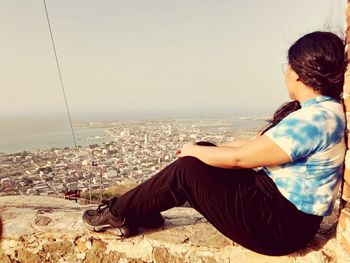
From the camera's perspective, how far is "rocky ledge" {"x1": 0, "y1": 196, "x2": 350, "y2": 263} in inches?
78.8

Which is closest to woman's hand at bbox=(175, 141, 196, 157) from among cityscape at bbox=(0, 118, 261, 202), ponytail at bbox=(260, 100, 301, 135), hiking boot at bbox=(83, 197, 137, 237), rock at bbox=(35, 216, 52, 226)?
ponytail at bbox=(260, 100, 301, 135)

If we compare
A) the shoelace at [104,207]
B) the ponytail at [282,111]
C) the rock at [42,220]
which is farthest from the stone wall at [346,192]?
the rock at [42,220]

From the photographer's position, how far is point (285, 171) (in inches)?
67.6

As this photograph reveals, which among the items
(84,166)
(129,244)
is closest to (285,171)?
(129,244)

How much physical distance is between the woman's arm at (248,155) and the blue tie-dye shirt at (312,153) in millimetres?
35

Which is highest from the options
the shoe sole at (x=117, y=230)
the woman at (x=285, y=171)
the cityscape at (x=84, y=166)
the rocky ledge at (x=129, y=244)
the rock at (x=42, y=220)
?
the woman at (x=285, y=171)

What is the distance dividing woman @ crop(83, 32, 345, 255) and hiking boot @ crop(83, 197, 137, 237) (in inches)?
14.4

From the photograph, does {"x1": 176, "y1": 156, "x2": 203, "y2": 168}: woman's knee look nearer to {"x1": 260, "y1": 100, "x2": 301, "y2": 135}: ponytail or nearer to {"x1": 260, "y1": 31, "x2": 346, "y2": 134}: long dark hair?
{"x1": 260, "y1": 100, "x2": 301, "y2": 135}: ponytail

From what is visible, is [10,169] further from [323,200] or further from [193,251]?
[323,200]

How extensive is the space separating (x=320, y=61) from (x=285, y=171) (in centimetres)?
57

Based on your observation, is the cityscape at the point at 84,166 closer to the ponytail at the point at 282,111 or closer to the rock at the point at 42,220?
the rock at the point at 42,220

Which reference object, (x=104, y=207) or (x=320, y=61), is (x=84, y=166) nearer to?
A: (x=104, y=207)

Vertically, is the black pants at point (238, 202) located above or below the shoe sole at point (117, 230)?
above

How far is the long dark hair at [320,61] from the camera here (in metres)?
1.70
